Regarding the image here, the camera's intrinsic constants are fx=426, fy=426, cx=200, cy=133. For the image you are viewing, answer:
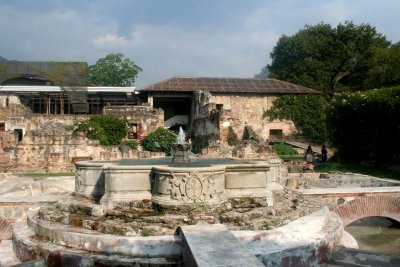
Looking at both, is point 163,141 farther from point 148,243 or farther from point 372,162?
point 148,243

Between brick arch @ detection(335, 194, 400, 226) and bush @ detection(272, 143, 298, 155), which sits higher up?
bush @ detection(272, 143, 298, 155)

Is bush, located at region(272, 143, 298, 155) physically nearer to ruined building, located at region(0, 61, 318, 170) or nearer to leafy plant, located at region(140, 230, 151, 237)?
ruined building, located at region(0, 61, 318, 170)

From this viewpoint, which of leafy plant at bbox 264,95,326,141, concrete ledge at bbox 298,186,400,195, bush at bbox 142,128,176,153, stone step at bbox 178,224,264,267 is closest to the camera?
stone step at bbox 178,224,264,267

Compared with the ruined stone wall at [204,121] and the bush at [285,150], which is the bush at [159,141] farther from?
the bush at [285,150]

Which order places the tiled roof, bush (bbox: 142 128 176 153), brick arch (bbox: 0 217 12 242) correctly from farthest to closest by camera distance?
the tiled roof
bush (bbox: 142 128 176 153)
brick arch (bbox: 0 217 12 242)

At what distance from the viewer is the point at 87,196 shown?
762cm

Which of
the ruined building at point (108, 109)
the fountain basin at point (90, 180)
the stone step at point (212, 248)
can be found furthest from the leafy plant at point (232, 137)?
the stone step at point (212, 248)

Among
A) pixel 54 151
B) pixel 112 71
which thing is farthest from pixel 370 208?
pixel 112 71

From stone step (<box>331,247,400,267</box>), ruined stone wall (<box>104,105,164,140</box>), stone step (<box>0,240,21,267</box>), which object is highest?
ruined stone wall (<box>104,105,164,140</box>)

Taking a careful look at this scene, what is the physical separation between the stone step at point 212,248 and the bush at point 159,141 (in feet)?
65.7

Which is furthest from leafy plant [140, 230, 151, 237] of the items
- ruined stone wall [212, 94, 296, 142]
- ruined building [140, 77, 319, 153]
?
ruined stone wall [212, 94, 296, 142]

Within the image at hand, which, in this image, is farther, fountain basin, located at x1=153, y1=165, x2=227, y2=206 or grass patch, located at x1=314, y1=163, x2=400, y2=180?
grass patch, located at x1=314, y1=163, x2=400, y2=180

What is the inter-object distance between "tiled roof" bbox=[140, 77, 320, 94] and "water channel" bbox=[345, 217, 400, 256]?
19207 millimetres

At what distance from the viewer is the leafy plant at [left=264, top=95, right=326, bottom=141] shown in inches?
1230
